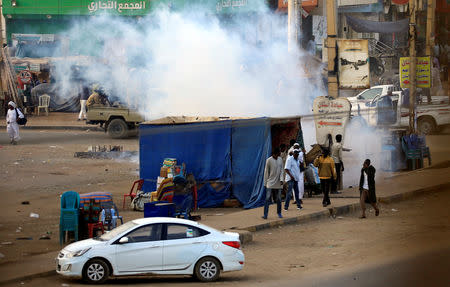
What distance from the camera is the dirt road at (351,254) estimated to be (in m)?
8.84

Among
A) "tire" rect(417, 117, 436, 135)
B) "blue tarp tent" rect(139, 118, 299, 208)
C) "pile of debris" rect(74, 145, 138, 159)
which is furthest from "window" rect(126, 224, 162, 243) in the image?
"tire" rect(417, 117, 436, 135)

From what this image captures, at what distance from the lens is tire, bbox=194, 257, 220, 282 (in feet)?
29.9

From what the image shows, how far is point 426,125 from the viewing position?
2219 cm

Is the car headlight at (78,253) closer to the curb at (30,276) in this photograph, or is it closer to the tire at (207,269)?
the curb at (30,276)

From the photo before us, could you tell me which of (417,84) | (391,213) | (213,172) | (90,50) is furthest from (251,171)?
(90,50)

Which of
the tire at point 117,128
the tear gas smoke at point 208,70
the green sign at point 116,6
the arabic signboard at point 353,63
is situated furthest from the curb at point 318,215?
the green sign at point 116,6

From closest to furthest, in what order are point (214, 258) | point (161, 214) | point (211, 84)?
point (214, 258)
point (161, 214)
point (211, 84)

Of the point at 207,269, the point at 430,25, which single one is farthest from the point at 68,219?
the point at 430,25

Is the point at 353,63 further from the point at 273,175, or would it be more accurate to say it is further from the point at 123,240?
the point at 123,240

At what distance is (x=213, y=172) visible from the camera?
14898mm

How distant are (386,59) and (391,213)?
57.3 feet

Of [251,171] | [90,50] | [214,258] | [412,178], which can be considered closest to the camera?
[214,258]

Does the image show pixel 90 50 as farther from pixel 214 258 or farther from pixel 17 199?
pixel 214 258

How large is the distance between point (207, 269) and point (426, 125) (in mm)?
14680
